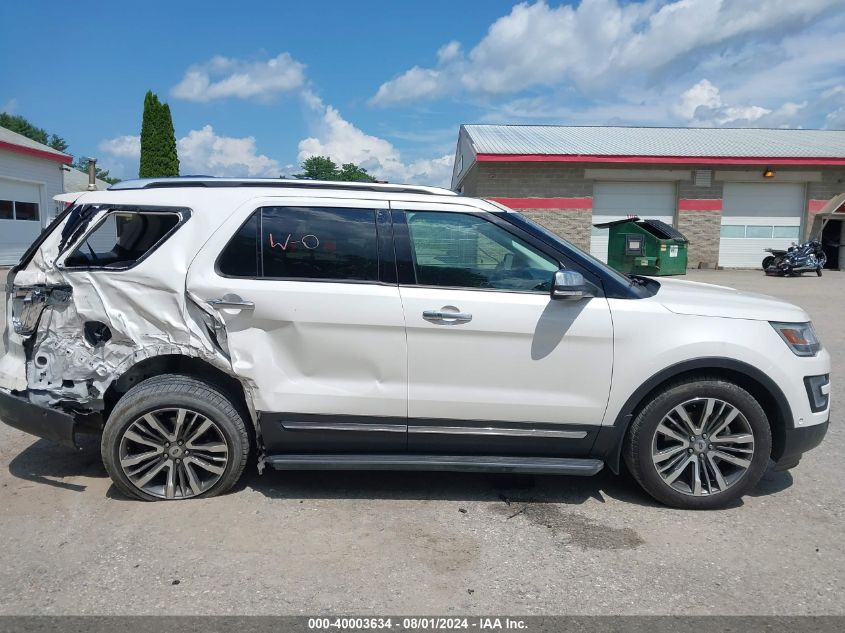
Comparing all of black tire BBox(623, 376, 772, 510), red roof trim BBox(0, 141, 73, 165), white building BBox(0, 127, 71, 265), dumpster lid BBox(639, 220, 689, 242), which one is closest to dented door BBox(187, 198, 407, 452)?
black tire BBox(623, 376, 772, 510)

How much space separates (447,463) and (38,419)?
8.14 feet

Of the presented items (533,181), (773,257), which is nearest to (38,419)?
(533,181)

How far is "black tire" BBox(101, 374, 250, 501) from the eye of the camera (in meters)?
3.82

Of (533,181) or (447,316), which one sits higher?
(533,181)

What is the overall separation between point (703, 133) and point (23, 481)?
30.8 metres

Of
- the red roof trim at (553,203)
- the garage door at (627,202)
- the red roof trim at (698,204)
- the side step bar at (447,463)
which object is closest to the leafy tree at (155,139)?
the red roof trim at (553,203)

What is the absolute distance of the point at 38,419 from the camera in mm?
3881

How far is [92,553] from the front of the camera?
3371mm

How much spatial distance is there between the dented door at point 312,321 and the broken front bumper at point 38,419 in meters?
1.09

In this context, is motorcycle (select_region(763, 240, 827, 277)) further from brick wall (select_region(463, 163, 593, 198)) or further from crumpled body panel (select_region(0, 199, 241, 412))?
crumpled body panel (select_region(0, 199, 241, 412))

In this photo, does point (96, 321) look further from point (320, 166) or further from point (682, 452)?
point (320, 166)

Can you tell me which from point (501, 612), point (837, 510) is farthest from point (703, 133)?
point (501, 612)

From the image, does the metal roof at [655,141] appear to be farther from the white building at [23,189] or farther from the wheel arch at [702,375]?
the wheel arch at [702,375]

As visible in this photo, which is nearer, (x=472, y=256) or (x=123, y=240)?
(x=472, y=256)
